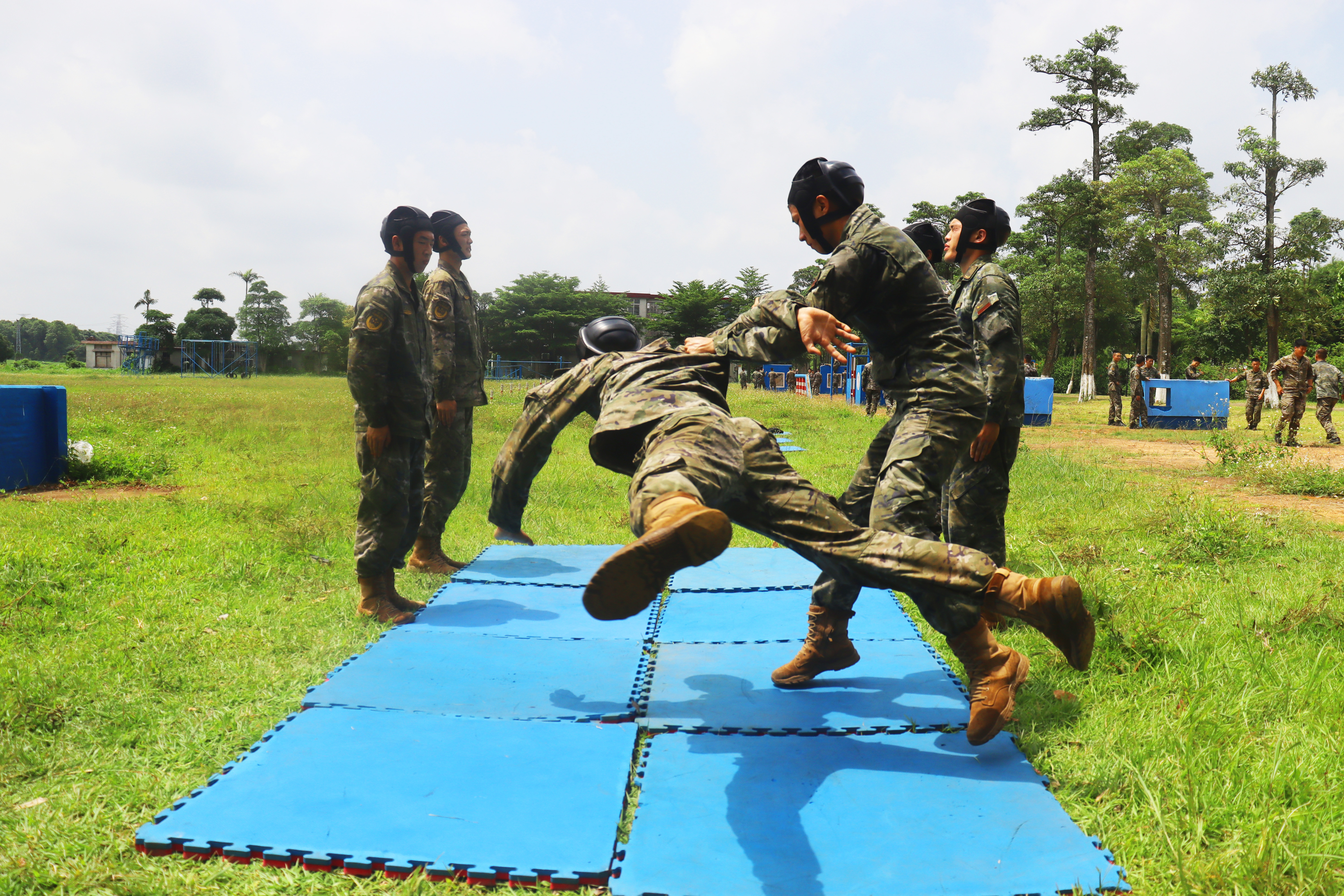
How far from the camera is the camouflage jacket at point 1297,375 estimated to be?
50.1 ft

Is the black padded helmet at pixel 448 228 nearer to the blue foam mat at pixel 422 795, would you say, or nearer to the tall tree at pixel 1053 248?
the blue foam mat at pixel 422 795

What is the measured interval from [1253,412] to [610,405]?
2110cm

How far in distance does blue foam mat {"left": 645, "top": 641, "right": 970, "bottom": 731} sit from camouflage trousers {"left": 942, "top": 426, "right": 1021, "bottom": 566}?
0.66 m

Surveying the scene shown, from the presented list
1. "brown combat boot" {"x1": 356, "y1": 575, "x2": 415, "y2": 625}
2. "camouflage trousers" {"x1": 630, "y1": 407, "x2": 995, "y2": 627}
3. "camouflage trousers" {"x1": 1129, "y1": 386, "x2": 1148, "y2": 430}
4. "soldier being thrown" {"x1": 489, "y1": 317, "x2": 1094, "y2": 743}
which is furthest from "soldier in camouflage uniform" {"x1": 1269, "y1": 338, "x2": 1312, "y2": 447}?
"brown combat boot" {"x1": 356, "y1": 575, "x2": 415, "y2": 625}

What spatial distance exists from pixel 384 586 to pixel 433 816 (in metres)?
2.43

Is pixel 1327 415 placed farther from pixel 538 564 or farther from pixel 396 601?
pixel 396 601

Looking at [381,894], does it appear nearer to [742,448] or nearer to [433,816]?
[433,816]

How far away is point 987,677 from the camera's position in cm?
280

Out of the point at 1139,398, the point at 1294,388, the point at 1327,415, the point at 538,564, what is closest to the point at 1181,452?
the point at 1294,388

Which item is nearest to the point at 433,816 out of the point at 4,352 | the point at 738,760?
the point at 738,760

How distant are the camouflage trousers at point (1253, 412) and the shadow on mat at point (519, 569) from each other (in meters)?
18.8

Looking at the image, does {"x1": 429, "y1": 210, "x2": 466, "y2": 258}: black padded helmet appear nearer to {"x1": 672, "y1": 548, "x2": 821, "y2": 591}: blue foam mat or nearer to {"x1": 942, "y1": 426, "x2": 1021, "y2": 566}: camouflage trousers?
{"x1": 672, "y1": 548, "x2": 821, "y2": 591}: blue foam mat

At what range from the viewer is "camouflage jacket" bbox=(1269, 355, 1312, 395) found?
15.3m

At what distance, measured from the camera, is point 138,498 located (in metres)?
7.93
